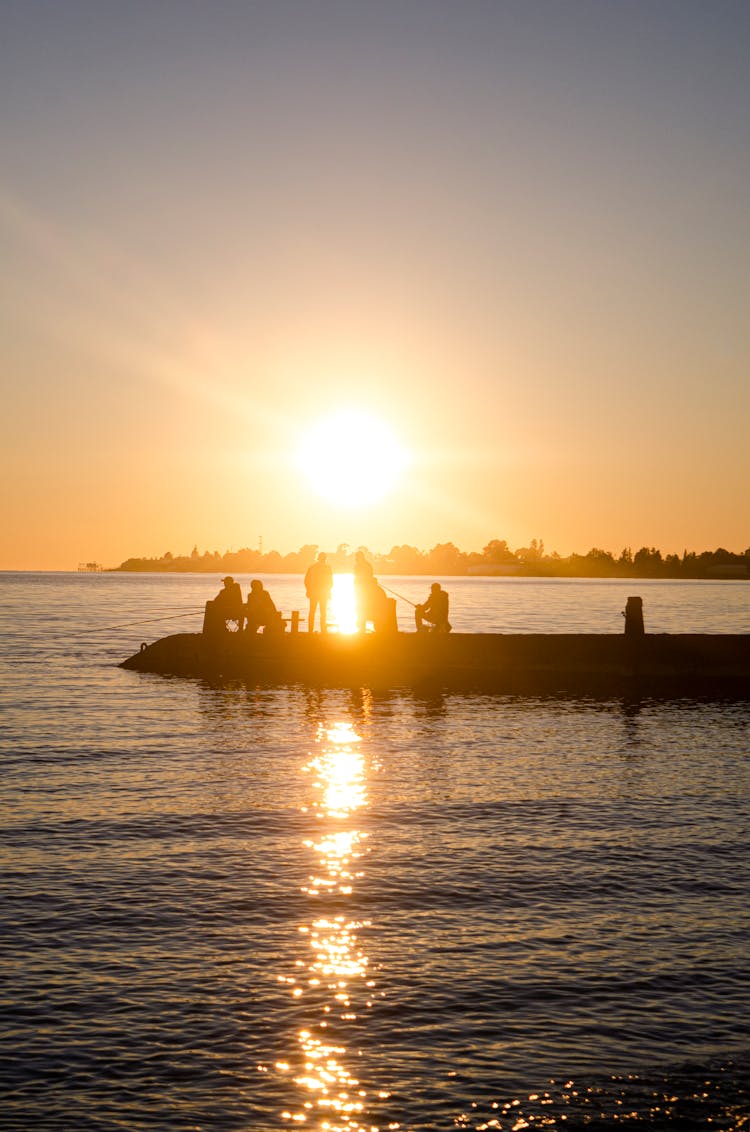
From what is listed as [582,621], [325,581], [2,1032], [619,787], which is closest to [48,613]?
[582,621]

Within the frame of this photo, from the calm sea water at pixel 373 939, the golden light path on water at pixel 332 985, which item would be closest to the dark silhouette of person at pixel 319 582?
the calm sea water at pixel 373 939

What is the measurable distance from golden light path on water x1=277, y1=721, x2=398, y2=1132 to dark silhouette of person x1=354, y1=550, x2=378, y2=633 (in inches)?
703

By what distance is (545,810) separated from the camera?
14672 millimetres

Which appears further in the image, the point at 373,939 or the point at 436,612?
the point at 436,612

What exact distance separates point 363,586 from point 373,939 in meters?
24.7

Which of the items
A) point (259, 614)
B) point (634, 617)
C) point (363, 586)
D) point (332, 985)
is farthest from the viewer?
point (259, 614)

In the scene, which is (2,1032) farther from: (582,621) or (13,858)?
(582,621)

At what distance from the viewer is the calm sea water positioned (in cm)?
646

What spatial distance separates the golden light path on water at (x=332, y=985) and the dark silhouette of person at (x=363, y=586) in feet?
58.6

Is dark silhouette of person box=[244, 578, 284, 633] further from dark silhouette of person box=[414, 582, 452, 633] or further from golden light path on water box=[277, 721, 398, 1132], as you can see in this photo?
golden light path on water box=[277, 721, 398, 1132]

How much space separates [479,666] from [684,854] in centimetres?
2203

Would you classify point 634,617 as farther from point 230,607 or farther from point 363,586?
point 230,607

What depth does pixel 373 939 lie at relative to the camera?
9.24 metres

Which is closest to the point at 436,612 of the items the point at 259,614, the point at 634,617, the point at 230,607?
the point at 634,617
